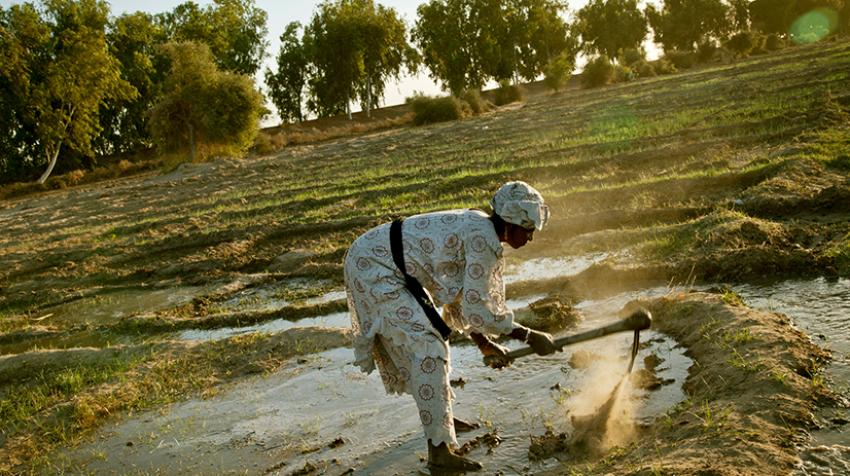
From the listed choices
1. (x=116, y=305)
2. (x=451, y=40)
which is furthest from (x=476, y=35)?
(x=116, y=305)

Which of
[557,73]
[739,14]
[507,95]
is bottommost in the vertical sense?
[507,95]

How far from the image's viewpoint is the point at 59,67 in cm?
2983

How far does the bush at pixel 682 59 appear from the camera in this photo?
4200cm

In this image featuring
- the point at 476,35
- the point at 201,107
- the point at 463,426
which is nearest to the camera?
the point at 463,426

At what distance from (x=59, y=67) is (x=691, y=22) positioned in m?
45.5

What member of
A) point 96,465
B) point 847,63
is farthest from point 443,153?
point 96,465

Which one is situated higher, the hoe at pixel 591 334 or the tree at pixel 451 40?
the tree at pixel 451 40

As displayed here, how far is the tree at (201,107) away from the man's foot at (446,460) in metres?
24.2

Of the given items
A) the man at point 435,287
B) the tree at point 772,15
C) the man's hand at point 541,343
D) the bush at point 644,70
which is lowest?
the man's hand at point 541,343

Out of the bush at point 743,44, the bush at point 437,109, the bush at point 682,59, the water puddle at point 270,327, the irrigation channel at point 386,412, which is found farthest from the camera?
the bush at point 682,59

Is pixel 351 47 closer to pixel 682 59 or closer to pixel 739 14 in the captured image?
pixel 682 59

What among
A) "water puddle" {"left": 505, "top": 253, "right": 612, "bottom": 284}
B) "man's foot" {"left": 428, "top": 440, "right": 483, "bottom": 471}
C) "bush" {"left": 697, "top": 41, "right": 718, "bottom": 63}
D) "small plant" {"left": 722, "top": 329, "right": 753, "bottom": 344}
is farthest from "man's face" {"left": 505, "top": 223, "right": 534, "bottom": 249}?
"bush" {"left": 697, "top": 41, "right": 718, "bottom": 63}

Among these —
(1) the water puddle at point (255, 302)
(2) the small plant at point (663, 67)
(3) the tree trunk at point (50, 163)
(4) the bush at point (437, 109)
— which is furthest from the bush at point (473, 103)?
(1) the water puddle at point (255, 302)

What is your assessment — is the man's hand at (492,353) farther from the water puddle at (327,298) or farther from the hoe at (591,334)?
the water puddle at (327,298)
